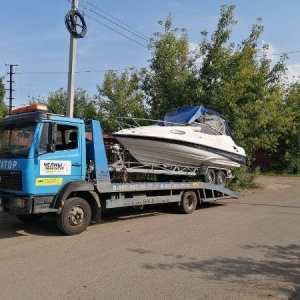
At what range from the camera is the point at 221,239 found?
8.13 m

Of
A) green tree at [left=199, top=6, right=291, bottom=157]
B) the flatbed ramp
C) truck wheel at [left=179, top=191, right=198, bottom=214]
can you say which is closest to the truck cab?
the flatbed ramp

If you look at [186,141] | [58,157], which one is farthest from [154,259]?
[186,141]

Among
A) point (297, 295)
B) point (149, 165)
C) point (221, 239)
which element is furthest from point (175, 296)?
point (149, 165)

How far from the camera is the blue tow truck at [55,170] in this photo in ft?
25.8

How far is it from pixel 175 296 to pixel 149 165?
6.53 m

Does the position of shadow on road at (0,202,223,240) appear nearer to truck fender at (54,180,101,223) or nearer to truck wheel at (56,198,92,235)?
truck wheel at (56,198,92,235)

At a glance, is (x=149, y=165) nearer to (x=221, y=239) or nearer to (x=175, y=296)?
(x=221, y=239)

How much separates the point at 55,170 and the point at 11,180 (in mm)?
879

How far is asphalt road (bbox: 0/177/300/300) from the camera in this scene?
5195 millimetres

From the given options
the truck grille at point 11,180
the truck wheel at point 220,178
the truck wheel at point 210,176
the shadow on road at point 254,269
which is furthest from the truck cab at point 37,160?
the truck wheel at point 220,178

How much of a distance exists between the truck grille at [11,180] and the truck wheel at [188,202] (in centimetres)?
503

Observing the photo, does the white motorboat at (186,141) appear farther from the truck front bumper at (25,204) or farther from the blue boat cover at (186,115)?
the truck front bumper at (25,204)

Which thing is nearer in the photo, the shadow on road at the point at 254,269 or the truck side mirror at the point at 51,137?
the shadow on road at the point at 254,269

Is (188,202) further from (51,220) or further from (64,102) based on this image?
(64,102)
